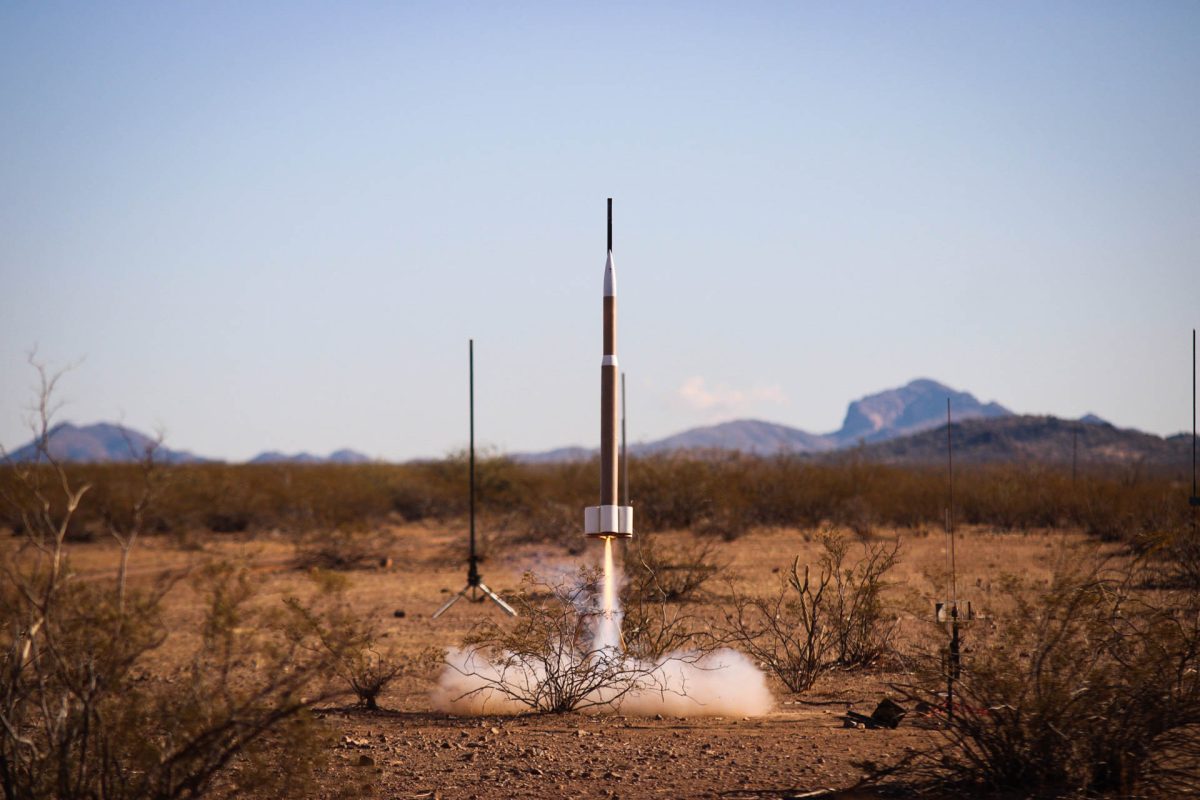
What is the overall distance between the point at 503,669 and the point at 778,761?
2873 millimetres

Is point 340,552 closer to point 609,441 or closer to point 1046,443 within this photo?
point 609,441

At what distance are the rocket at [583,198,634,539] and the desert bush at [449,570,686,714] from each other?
2.04 feet

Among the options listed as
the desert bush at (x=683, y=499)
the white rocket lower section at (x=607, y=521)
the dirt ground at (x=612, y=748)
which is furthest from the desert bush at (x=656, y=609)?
the desert bush at (x=683, y=499)

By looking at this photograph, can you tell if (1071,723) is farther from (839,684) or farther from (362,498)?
(362,498)

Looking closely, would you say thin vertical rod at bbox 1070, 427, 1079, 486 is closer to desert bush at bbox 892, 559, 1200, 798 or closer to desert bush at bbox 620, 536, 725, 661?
desert bush at bbox 620, 536, 725, 661

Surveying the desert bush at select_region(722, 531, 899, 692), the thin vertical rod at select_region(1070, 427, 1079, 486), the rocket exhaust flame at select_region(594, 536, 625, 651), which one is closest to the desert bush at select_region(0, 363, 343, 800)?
the rocket exhaust flame at select_region(594, 536, 625, 651)

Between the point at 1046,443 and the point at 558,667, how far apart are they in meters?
84.0

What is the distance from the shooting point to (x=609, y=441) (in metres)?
10.4

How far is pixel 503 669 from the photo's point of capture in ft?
32.4

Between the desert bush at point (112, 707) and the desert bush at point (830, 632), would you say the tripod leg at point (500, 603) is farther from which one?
the desert bush at point (112, 707)

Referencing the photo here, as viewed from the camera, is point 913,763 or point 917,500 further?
point 917,500

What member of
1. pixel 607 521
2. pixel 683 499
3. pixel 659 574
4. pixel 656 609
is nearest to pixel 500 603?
pixel 659 574

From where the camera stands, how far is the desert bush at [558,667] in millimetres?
9516

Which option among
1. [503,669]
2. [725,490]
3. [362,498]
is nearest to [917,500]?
[725,490]
